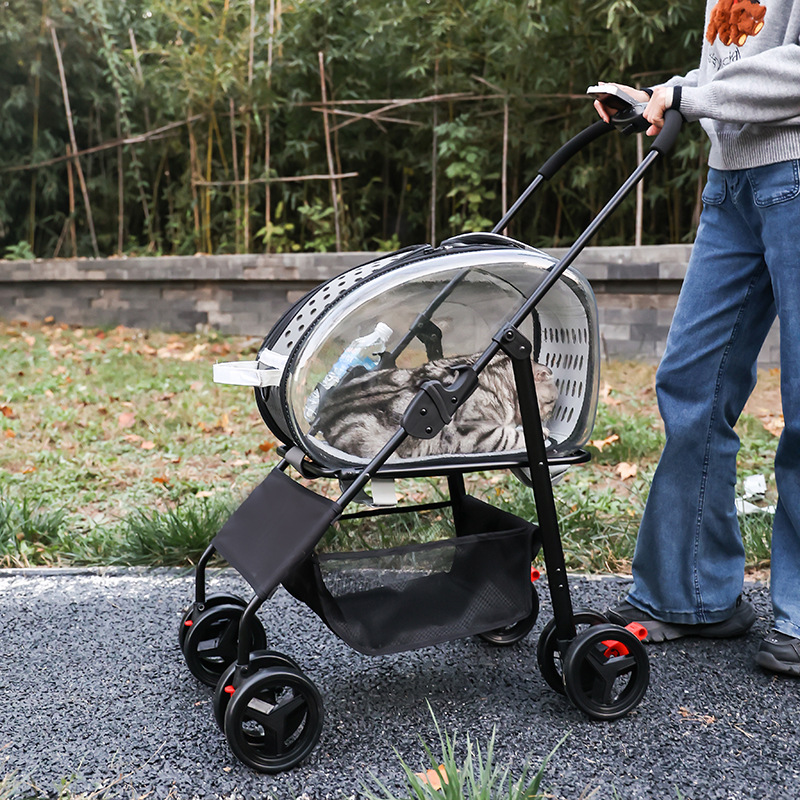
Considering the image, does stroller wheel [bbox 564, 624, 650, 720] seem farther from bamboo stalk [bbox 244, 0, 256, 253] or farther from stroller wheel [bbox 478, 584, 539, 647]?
bamboo stalk [bbox 244, 0, 256, 253]

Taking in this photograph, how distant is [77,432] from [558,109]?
415 centimetres

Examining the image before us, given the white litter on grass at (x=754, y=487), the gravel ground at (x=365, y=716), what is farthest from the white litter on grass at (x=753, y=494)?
the gravel ground at (x=365, y=716)

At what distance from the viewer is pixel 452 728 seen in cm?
184

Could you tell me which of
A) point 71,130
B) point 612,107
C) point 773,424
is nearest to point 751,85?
point 612,107

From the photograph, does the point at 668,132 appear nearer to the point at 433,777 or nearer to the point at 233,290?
the point at 433,777

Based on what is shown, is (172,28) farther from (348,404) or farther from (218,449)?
(348,404)

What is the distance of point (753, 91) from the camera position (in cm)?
175

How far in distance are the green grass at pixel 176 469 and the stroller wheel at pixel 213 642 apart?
31.4 inches

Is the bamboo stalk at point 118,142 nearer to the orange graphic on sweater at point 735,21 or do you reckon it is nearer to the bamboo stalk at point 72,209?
the bamboo stalk at point 72,209

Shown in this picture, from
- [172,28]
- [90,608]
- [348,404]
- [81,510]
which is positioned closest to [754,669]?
[348,404]

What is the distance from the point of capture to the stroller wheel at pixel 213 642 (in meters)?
1.99

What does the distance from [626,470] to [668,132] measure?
6.45 ft

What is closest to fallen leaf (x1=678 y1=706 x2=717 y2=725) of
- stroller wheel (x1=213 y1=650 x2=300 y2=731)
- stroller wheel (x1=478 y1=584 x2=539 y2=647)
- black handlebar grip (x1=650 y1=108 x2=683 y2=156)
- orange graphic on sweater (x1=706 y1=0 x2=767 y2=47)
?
stroller wheel (x1=478 y1=584 x2=539 y2=647)

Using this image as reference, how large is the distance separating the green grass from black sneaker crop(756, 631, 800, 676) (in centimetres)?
72
